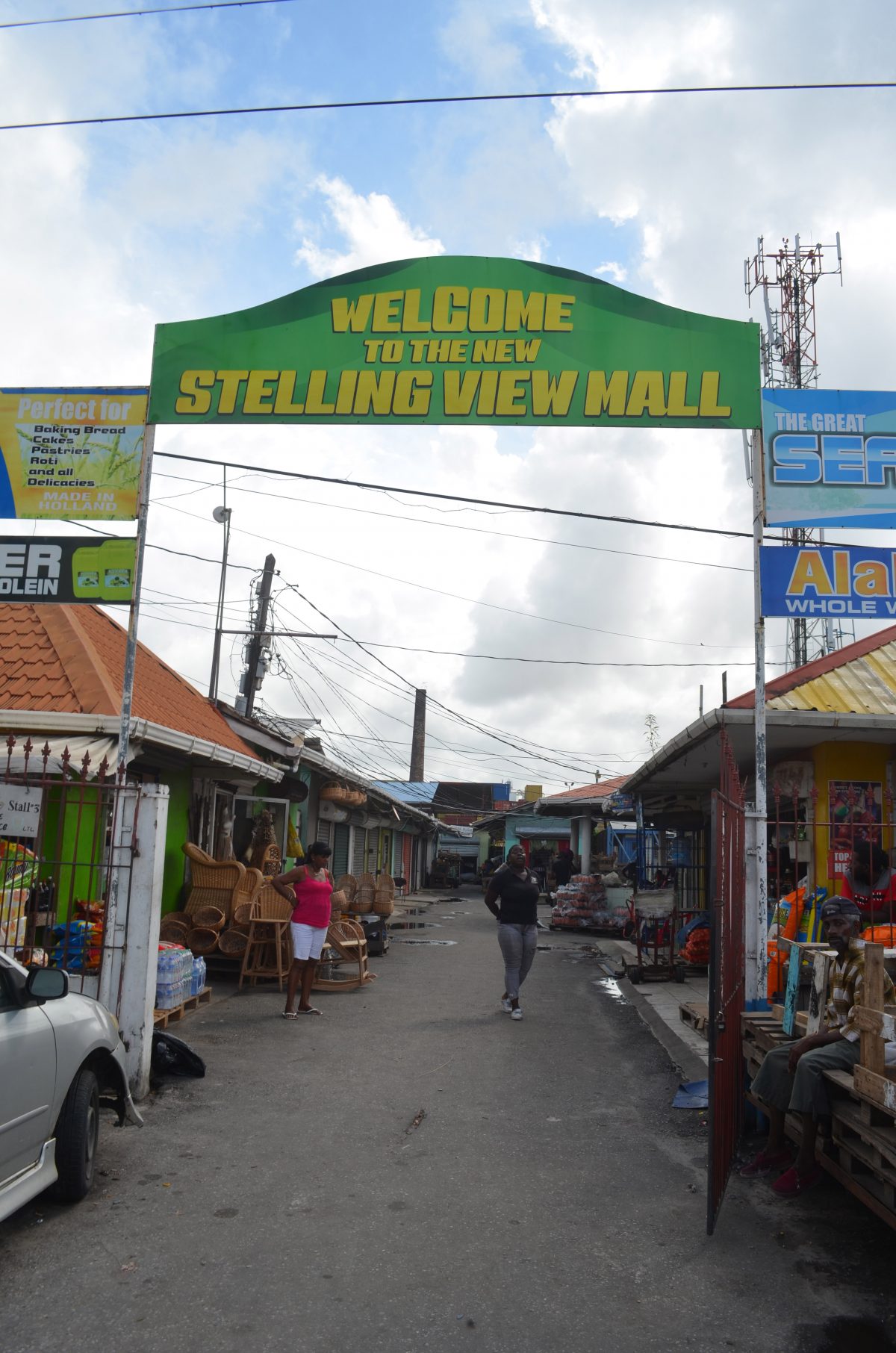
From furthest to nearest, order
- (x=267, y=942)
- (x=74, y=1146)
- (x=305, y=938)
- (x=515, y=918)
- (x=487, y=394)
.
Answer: (x=267, y=942) < (x=515, y=918) < (x=305, y=938) < (x=487, y=394) < (x=74, y=1146)

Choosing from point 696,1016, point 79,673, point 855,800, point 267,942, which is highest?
point 79,673

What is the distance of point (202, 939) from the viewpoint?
12.0m

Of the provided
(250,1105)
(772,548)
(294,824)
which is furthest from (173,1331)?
(294,824)

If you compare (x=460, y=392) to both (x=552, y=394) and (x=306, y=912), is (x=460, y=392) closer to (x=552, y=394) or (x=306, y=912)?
(x=552, y=394)

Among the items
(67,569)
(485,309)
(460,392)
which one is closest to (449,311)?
(485,309)

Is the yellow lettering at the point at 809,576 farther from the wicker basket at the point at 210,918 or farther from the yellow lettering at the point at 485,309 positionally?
the wicker basket at the point at 210,918

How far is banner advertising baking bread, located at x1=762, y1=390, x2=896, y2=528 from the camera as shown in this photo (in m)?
7.71

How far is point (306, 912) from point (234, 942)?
8.96 ft

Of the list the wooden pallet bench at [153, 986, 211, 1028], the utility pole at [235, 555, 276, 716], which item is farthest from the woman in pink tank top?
the utility pole at [235, 555, 276, 716]

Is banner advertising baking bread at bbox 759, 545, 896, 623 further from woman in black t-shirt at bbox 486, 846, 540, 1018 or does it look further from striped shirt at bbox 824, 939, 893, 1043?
woman in black t-shirt at bbox 486, 846, 540, 1018

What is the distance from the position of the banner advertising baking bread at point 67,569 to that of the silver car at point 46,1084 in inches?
135

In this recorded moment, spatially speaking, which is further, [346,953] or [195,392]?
[346,953]

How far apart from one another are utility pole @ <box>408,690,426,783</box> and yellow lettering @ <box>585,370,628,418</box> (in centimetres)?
4428

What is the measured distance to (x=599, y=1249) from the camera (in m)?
4.49
